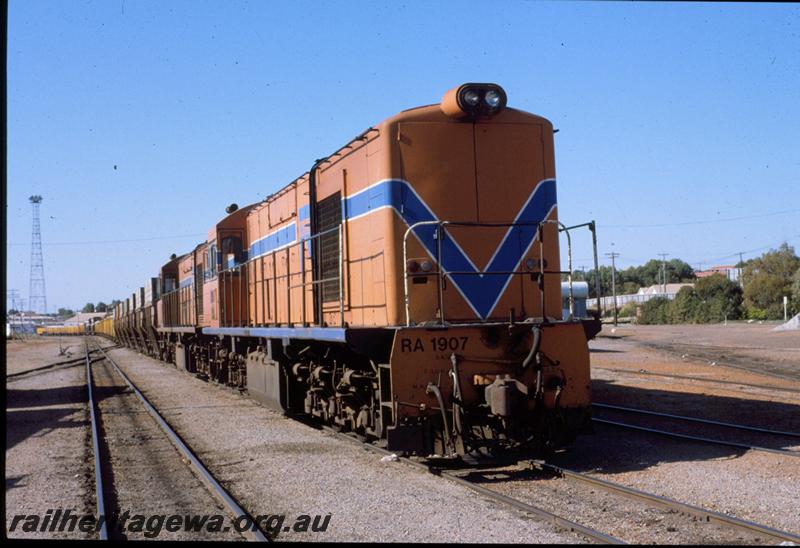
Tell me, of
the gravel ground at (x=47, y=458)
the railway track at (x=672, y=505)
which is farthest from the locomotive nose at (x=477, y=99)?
the gravel ground at (x=47, y=458)

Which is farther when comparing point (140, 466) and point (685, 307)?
point (685, 307)

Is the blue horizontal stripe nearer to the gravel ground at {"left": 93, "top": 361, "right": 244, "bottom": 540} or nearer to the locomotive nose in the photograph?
the gravel ground at {"left": 93, "top": 361, "right": 244, "bottom": 540}

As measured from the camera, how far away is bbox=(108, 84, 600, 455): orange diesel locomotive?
779 cm

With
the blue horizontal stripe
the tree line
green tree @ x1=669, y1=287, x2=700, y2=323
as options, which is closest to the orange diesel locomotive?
the blue horizontal stripe

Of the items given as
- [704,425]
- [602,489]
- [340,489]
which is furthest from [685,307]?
[340,489]

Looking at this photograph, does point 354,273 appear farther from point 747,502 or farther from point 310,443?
point 747,502

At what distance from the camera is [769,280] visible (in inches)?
2768

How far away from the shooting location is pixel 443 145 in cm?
863

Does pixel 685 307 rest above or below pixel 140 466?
above

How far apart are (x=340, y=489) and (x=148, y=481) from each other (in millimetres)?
2264

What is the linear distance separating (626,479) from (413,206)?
3.64 m

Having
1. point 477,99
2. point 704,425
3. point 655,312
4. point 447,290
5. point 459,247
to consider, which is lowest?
point 704,425

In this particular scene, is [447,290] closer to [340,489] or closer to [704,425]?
[340,489]

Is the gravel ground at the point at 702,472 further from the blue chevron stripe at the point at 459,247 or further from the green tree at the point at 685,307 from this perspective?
the green tree at the point at 685,307
